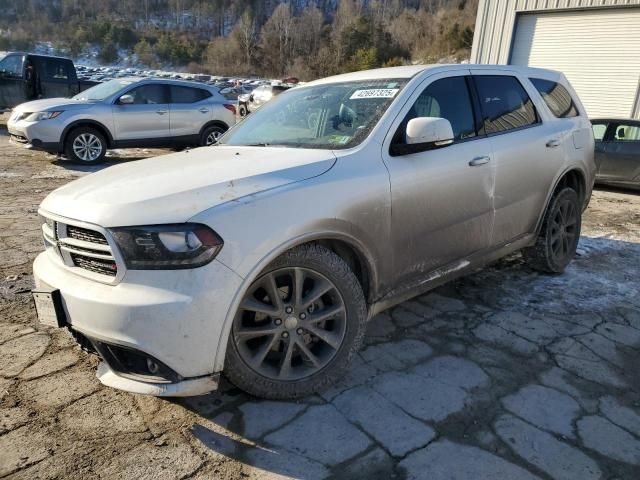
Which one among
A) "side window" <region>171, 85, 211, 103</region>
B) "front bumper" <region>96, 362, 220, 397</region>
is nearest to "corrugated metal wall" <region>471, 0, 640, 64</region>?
"side window" <region>171, 85, 211, 103</region>

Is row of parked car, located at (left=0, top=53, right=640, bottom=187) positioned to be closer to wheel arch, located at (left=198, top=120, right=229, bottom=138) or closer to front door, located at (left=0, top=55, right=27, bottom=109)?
wheel arch, located at (left=198, top=120, right=229, bottom=138)

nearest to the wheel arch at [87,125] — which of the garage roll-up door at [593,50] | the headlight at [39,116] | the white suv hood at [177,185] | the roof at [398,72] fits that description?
the headlight at [39,116]

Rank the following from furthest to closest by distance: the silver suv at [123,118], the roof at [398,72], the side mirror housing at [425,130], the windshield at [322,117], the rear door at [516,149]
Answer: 1. the silver suv at [123,118]
2. the rear door at [516,149]
3. the roof at [398,72]
4. the windshield at [322,117]
5. the side mirror housing at [425,130]

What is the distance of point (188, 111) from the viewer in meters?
10.6

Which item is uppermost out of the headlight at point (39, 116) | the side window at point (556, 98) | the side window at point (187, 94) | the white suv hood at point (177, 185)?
the side window at point (556, 98)

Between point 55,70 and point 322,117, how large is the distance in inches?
545

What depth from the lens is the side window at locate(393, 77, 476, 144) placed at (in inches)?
127

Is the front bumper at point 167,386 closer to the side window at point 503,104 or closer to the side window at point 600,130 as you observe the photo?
the side window at point 503,104

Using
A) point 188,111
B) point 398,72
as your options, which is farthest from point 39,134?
point 398,72

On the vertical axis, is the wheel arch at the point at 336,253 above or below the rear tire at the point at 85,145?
above

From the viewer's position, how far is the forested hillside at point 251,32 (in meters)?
65.9

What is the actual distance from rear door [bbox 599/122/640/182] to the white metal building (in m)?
4.66

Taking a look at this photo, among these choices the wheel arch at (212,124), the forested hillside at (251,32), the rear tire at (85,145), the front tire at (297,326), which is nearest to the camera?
the front tire at (297,326)

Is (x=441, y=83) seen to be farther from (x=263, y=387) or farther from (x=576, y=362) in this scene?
(x=263, y=387)
